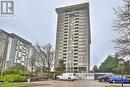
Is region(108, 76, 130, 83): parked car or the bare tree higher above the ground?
the bare tree

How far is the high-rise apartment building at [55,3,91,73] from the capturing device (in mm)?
140625

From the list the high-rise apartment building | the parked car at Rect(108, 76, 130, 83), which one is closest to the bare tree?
the parked car at Rect(108, 76, 130, 83)

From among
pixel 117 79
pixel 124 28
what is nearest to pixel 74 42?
pixel 117 79

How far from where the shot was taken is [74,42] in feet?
466

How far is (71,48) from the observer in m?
141

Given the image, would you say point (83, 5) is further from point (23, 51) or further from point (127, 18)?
point (127, 18)

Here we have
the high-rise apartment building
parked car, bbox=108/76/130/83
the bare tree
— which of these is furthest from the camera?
the high-rise apartment building

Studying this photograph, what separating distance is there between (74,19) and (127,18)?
133 m

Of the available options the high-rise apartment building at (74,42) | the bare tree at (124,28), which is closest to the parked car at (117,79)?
the bare tree at (124,28)

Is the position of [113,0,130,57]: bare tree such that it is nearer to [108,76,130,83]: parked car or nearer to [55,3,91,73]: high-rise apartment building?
[108,76,130,83]: parked car

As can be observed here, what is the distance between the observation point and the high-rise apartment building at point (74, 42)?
141 metres

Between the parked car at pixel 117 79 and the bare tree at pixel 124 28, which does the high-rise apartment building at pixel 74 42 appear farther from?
the bare tree at pixel 124 28

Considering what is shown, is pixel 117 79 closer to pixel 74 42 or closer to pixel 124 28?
pixel 124 28

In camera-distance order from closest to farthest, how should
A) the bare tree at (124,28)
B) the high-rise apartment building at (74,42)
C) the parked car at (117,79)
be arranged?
the bare tree at (124,28), the parked car at (117,79), the high-rise apartment building at (74,42)
